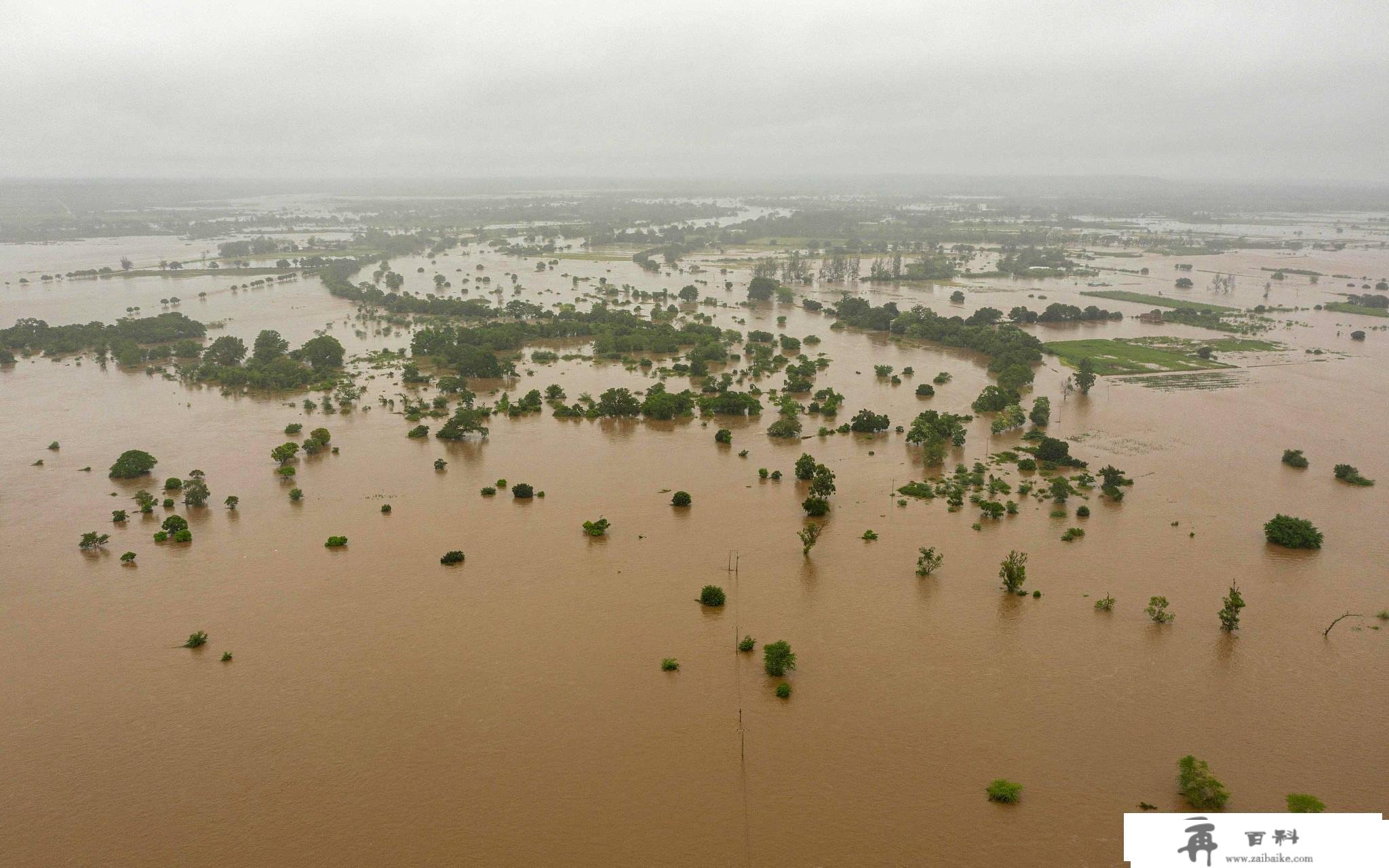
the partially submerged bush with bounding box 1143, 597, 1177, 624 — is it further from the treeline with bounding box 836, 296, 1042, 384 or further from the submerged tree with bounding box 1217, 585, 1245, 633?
the treeline with bounding box 836, 296, 1042, 384

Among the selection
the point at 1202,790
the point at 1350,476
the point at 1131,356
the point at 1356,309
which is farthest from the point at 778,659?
the point at 1356,309

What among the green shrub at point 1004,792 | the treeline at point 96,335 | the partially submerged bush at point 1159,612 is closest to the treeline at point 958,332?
the partially submerged bush at point 1159,612

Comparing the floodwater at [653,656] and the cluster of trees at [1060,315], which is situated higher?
the cluster of trees at [1060,315]

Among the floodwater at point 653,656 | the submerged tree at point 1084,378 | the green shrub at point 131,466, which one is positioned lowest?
the floodwater at point 653,656

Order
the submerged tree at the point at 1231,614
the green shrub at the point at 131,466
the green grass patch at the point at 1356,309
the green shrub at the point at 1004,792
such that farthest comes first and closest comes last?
the green grass patch at the point at 1356,309
the green shrub at the point at 131,466
the submerged tree at the point at 1231,614
the green shrub at the point at 1004,792

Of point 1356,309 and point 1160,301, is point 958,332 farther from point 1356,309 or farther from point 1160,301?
point 1356,309
